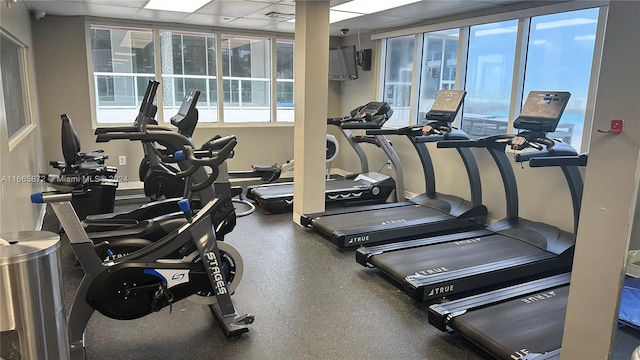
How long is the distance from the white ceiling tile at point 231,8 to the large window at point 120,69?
1472 mm

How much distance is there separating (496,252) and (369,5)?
115 inches


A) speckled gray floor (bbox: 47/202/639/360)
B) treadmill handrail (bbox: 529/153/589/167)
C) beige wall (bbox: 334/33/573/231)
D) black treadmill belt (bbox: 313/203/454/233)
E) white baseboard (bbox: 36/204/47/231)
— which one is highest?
treadmill handrail (bbox: 529/153/589/167)

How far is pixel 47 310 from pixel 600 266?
2.15m

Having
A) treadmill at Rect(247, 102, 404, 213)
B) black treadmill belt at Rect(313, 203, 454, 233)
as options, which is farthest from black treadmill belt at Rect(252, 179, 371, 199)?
black treadmill belt at Rect(313, 203, 454, 233)

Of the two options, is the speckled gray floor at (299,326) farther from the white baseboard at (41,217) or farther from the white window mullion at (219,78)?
the white window mullion at (219,78)

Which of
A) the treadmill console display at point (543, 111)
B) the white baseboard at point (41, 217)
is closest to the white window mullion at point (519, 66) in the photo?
the treadmill console display at point (543, 111)

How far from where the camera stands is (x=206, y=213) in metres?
2.71

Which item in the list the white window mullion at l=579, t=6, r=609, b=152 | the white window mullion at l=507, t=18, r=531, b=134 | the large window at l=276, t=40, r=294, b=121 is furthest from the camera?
the large window at l=276, t=40, r=294, b=121

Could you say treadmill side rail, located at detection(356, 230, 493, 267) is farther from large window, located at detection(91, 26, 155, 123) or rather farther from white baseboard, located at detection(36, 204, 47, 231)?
large window, located at detection(91, 26, 155, 123)

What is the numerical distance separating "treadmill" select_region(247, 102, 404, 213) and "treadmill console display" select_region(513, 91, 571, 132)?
211cm

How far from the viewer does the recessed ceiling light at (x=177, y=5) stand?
4812mm

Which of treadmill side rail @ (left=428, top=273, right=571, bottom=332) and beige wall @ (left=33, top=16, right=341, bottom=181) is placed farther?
beige wall @ (left=33, top=16, right=341, bottom=181)

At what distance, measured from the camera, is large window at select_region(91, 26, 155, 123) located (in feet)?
20.2

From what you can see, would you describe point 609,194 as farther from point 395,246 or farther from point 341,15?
point 341,15
